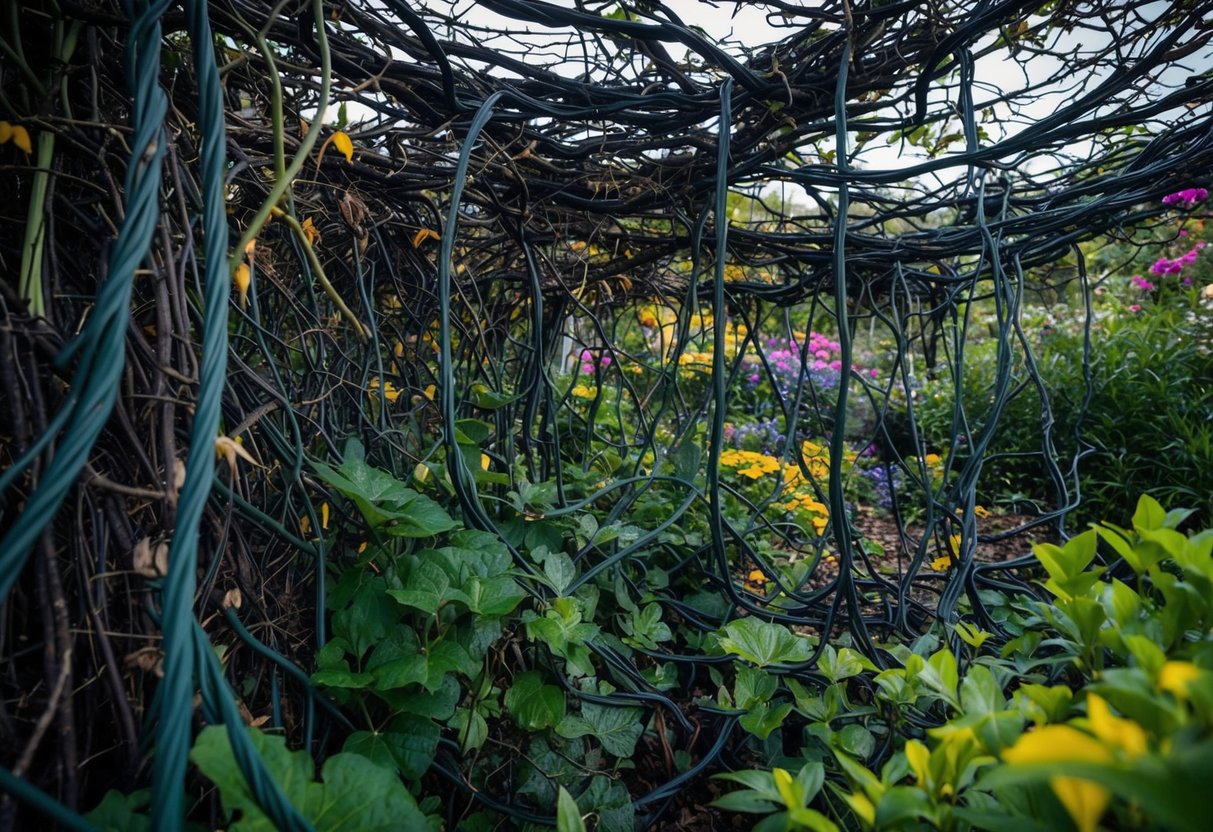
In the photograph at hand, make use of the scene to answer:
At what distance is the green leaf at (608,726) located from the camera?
840 mm

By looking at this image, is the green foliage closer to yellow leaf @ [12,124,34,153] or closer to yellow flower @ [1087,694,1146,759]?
yellow flower @ [1087,694,1146,759]

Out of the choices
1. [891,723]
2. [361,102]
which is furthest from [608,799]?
[361,102]

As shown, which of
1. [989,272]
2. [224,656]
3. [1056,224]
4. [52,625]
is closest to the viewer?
[52,625]

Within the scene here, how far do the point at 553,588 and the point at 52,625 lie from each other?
59 centimetres

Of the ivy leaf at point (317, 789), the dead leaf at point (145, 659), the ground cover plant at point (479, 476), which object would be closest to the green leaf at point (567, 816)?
the ground cover plant at point (479, 476)

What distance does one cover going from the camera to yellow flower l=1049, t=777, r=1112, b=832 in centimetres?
28

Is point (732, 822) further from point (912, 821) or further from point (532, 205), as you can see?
point (532, 205)

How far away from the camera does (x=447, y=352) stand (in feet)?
2.31

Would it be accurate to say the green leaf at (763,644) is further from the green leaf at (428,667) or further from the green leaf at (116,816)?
the green leaf at (116,816)

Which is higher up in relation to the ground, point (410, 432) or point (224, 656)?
point (410, 432)

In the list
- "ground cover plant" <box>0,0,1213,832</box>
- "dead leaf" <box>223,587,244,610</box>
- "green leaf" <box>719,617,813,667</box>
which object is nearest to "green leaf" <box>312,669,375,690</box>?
"ground cover plant" <box>0,0,1213,832</box>

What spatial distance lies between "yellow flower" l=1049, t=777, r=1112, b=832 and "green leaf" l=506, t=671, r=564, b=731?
63 cm

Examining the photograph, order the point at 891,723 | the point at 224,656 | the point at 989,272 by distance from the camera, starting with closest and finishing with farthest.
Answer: the point at 224,656 < the point at 891,723 < the point at 989,272

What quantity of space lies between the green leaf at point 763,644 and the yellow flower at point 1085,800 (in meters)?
0.59
